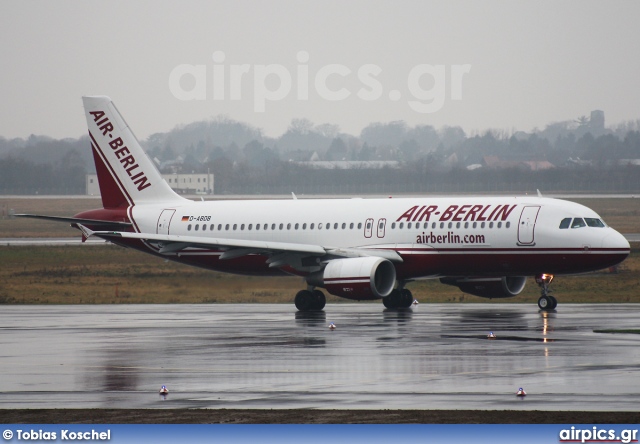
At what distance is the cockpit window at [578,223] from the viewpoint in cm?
3972

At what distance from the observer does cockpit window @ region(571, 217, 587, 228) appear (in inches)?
1564

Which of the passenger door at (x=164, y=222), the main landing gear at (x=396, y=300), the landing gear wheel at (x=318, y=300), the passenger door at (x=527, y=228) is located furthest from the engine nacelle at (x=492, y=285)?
the passenger door at (x=164, y=222)

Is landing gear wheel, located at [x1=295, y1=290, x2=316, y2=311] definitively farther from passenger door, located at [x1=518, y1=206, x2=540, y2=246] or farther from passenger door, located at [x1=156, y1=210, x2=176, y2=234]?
passenger door, located at [x1=156, y1=210, x2=176, y2=234]

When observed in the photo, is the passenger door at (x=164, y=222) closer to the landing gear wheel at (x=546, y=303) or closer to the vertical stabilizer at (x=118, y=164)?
the vertical stabilizer at (x=118, y=164)

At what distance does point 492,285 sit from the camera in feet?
141

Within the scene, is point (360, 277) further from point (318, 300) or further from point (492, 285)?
point (492, 285)

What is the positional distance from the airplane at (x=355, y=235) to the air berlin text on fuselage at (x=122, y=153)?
0.04 meters

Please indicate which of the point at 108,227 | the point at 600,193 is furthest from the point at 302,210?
the point at 600,193

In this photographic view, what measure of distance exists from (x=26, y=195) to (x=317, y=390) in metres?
149

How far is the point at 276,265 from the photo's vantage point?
42875 millimetres

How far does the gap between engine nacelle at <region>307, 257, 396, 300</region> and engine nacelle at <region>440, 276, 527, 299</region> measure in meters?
3.53

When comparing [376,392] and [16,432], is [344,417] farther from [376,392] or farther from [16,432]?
[16,432]

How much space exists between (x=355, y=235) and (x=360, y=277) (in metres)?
4.54

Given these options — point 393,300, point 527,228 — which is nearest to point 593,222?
point 527,228
